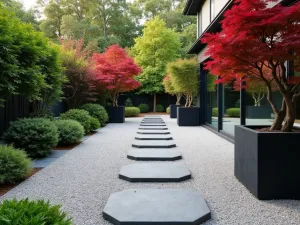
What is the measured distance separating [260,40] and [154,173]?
8.65ft

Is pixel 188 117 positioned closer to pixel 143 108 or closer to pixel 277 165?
pixel 277 165

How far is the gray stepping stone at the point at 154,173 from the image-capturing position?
15.1 ft

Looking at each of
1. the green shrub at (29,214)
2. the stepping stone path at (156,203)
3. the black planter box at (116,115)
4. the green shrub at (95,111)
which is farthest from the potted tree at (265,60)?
the black planter box at (116,115)

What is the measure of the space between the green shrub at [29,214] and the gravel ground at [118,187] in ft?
3.26

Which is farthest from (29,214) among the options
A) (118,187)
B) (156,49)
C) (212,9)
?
(156,49)

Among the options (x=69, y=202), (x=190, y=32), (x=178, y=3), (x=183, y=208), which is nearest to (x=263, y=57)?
(x=183, y=208)

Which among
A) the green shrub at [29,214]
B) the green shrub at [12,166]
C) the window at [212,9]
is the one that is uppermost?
the window at [212,9]

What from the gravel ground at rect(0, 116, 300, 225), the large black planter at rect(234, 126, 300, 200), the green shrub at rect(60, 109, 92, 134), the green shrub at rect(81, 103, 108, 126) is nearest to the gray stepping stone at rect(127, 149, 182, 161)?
the gravel ground at rect(0, 116, 300, 225)

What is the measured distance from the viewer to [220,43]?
4195 mm

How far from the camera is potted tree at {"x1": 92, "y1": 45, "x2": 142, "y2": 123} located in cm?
1455

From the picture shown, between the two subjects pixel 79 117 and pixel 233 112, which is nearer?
pixel 233 112

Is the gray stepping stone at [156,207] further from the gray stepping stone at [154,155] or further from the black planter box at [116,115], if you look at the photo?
the black planter box at [116,115]

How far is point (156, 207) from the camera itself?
3299 mm

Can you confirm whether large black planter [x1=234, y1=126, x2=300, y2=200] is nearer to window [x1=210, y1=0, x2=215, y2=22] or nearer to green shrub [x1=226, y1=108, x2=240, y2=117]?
green shrub [x1=226, y1=108, x2=240, y2=117]
